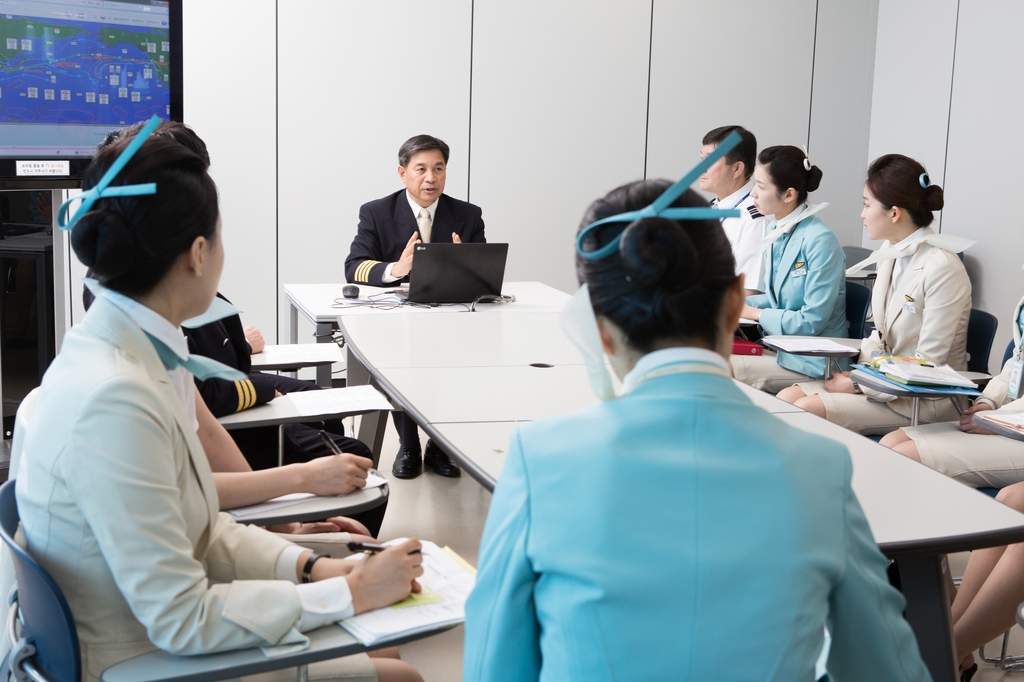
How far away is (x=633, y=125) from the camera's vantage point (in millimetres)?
5918

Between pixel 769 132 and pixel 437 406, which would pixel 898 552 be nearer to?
pixel 437 406

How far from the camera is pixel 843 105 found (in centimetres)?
622

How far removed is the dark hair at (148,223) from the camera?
129cm

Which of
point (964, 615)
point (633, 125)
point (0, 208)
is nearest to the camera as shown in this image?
point (964, 615)

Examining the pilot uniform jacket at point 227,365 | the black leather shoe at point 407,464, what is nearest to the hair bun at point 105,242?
the pilot uniform jacket at point 227,365

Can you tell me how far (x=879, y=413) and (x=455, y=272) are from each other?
1.76 m

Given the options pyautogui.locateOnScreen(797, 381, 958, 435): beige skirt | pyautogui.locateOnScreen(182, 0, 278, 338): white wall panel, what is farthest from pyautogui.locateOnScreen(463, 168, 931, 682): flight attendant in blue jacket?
pyautogui.locateOnScreen(182, 0, 278, 338): white wall panel

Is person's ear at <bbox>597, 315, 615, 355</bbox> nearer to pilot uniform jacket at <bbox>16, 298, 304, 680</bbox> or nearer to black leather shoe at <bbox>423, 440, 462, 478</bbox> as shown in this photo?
pilot uniform jacket at <bbox>16, 298, 304, 680</bbox>

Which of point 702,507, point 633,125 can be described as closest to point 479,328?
point 702,507

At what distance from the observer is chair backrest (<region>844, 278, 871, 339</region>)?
3.82 m

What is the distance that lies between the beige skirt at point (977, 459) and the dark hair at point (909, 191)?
46.3 inches

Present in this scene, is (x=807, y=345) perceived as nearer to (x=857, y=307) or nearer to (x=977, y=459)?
(x=857, y=307)

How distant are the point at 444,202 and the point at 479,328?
4.44ft

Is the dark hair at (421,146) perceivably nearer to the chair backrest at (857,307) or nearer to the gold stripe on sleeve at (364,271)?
the gold stripe on sleeve at (364,271)
